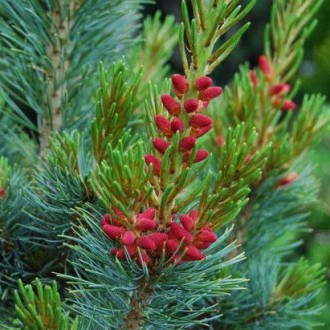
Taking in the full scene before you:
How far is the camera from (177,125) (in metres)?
0.46

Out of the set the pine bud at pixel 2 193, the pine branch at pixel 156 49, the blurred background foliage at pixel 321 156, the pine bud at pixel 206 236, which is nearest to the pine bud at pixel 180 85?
the pine bud at pixel 206 236

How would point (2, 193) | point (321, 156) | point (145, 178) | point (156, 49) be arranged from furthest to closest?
point (321, 156) < point (156, 49) < point (2, 193) < point (145, 178)

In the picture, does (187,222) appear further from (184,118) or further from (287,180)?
(287,180)

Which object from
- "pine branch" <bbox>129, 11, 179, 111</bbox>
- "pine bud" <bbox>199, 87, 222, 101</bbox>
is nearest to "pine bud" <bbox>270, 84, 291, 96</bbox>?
"pine branch" <bbox>129, 11, 179, 111</bbox>

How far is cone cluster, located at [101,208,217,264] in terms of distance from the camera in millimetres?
459

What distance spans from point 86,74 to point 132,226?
27 centimetres

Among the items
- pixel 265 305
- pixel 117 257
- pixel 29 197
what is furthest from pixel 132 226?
pixel 265 305

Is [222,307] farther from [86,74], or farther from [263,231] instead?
[86,74]

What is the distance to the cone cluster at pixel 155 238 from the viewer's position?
46cm

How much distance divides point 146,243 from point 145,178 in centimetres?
5

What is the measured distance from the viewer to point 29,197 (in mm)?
569

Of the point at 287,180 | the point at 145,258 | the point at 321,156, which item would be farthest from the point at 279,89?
the point at 321,156

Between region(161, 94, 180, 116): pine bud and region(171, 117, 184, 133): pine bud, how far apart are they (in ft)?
0.03

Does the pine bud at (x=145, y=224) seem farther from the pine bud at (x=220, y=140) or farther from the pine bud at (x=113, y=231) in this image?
the pine bud at (x=220, y=140)
